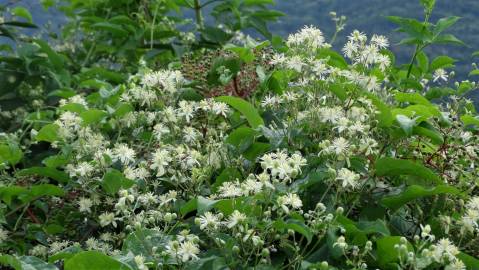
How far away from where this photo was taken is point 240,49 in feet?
6.70

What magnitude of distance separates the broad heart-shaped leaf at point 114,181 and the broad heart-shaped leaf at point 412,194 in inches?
20.5

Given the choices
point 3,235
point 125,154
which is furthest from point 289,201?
point 3,235

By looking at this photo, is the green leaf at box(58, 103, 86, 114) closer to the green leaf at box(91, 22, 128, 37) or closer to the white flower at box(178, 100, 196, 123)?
the white flower at box(178, 100, 196, 123)

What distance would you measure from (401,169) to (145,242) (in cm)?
50

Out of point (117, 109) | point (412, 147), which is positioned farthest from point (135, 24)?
point (412, 147)

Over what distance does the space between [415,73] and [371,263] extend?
1.00 m

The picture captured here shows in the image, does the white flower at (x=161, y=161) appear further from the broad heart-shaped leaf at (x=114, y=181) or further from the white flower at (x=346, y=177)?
the white flower at (x=346, y=177)

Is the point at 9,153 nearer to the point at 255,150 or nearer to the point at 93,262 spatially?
the point at 255,150

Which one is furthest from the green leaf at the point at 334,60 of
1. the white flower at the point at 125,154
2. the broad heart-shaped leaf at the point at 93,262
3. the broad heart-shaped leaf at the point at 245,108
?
the broad heart-shaped leaf at the point at 93,262

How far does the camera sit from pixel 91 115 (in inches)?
71.4

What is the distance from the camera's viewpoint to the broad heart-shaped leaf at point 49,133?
186 centimetres

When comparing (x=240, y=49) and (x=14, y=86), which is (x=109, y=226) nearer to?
(x=240, y=49)

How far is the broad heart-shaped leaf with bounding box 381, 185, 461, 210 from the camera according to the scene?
56.5 inches

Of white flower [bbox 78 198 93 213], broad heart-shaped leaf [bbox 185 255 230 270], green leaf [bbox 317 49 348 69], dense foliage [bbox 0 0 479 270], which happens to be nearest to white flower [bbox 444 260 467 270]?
dense foliage [bbox 0 0 479 270]
